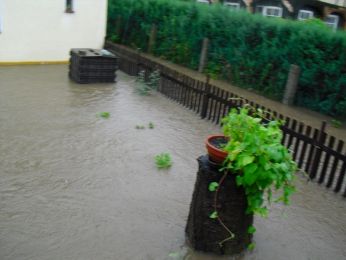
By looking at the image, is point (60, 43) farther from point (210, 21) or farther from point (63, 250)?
point (63, 250)

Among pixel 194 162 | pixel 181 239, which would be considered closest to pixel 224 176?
pixel 181 239

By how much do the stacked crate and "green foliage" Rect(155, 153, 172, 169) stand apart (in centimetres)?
580

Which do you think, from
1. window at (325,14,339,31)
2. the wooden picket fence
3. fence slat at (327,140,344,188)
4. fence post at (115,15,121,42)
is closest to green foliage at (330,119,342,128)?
the wooden picket fence

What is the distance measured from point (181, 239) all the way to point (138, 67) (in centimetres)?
908

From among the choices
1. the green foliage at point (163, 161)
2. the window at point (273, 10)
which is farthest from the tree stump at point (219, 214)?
the window at point (273, 10)

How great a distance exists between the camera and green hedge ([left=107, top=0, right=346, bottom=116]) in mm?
10469

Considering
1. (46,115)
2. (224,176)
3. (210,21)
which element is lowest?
(46,115)

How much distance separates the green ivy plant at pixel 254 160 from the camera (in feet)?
12.1

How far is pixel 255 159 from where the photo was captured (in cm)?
373

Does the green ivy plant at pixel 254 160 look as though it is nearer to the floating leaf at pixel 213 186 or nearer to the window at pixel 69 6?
the floating leaf at pixel 213 186

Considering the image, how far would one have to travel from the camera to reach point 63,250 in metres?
4.08

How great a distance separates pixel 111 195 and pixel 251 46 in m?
9.07

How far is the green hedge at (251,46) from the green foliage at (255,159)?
23.7 feet

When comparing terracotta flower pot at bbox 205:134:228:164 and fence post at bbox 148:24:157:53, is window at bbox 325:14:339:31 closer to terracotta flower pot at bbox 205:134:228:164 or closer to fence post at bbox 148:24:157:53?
fence post at bbox 148:24:157:53
